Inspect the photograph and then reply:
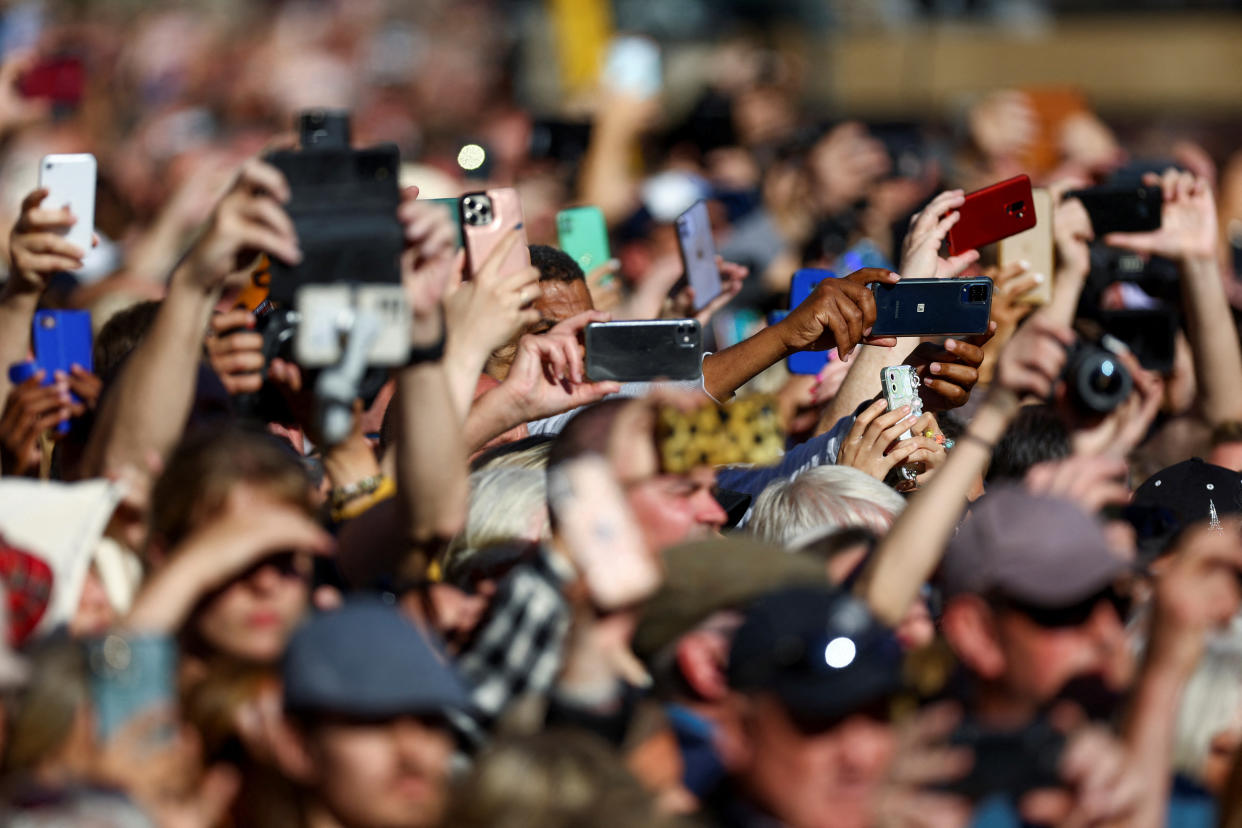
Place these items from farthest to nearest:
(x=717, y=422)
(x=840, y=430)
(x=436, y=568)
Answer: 1. (x=840, y=430)
2. (x=436, y=568)
3. (x=717, y=422)

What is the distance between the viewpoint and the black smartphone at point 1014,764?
8.36ft

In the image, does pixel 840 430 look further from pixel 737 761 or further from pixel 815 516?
pixel 737 761

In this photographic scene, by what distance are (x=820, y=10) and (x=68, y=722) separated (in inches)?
506

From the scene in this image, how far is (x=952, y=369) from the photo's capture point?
4121 mm

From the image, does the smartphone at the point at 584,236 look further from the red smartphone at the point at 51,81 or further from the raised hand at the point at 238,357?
the raised hand at the point at 238,357

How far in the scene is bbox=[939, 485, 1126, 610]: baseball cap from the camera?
2.74 m

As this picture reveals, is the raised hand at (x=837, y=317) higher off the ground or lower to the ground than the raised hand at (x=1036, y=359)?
higher

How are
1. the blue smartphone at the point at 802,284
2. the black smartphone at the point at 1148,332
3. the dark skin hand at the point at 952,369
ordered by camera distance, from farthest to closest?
the black smartphone at the point at 1148,332 → the blue smartphone at the point at 802,284 → the dark skin hand at the point at 952,369

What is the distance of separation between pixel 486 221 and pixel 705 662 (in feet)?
4.41

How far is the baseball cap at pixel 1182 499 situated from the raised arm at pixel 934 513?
2.07 feet

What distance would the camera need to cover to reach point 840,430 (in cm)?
435

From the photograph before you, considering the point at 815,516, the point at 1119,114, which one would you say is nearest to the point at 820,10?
the point at 1119,114

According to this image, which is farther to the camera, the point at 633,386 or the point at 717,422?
the point at 633,386

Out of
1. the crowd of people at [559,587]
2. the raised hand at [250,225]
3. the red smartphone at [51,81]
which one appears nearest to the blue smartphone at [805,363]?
the crowd of people at [559,587]
